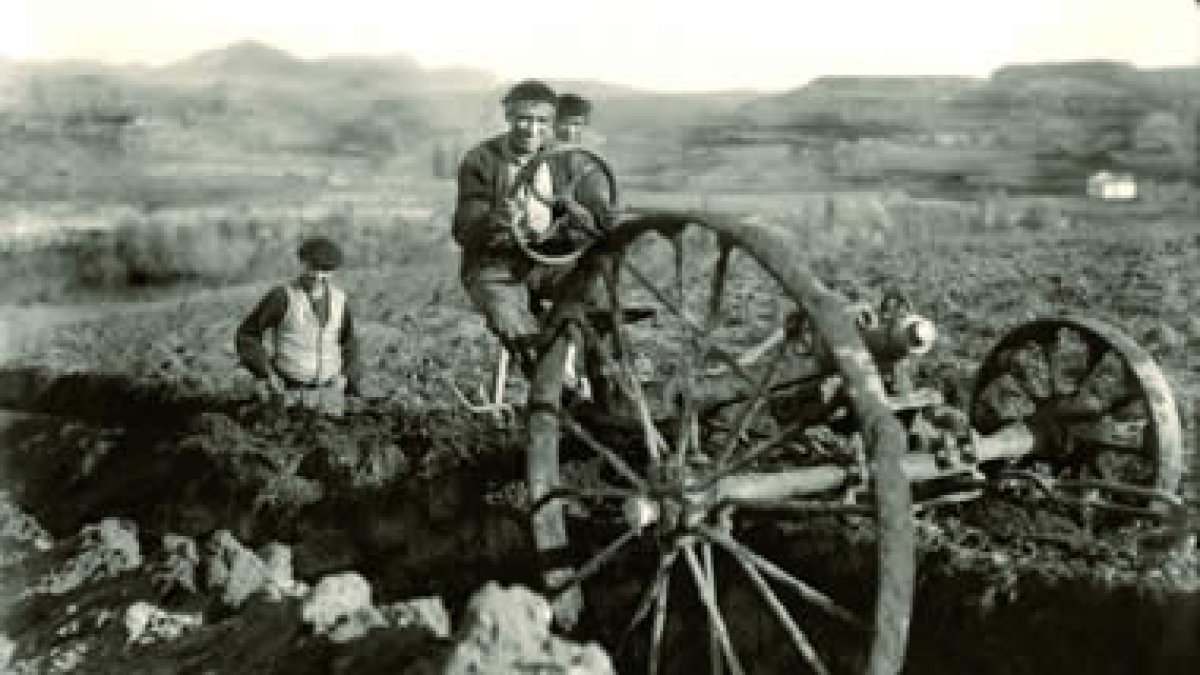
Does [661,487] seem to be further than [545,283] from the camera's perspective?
No

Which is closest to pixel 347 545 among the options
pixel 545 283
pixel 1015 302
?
pixel 545 283

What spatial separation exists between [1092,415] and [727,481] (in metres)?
1.68

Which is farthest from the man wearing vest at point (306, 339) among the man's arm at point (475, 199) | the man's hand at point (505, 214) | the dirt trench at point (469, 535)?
the man's hand at point (505, 214)

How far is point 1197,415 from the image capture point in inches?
249

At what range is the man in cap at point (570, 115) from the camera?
272 inches

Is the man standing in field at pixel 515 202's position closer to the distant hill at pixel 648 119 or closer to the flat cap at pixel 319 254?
the flat cap at pixel 319 254

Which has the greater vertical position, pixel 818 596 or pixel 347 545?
pixel 818 596

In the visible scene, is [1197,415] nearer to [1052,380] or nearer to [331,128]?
[1052,380]

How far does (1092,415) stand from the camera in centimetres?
520

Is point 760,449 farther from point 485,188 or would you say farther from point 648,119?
point 648,119

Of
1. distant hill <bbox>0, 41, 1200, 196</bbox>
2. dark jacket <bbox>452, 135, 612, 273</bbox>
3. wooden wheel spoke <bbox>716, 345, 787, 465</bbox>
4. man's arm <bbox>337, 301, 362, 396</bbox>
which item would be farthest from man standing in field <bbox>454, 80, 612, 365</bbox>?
distant hill <bbox>0, 41, 1200, 196</bbox>

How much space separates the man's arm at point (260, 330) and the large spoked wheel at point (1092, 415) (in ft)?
12.7

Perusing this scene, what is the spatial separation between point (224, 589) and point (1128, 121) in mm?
18129

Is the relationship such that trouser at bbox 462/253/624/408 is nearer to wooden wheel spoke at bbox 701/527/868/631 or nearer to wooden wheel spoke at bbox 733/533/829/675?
wooden wheel spoke at bbox 701/527/868/631
